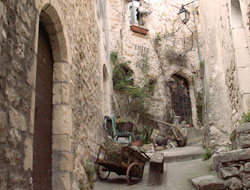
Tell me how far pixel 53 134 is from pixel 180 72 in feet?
28.5

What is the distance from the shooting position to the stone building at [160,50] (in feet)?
33.7

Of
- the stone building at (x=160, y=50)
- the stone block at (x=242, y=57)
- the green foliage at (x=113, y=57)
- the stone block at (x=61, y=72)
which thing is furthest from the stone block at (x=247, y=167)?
the green foliage at (x=113, y=57)

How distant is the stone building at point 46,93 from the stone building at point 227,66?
2.29m

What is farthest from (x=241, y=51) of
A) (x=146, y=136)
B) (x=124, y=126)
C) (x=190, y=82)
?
(x=190, y=82)

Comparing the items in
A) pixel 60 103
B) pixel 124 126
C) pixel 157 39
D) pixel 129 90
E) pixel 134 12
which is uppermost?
pixel 134 12

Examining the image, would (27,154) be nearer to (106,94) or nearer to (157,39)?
(106,94)

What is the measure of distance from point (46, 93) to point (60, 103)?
0.84 feet

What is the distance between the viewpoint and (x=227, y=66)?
189 inches

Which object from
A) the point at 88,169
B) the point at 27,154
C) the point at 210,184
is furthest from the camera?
the point at 88,169

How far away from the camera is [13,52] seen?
201 centimetres

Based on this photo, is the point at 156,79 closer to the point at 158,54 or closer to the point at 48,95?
the point at 158,54

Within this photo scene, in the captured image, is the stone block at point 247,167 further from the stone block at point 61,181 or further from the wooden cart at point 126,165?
the stone block at point 61,181

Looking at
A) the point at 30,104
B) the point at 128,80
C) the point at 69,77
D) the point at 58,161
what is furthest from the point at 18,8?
the point at 128,80

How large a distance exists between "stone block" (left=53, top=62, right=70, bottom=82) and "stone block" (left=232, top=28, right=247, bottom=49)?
2377 mm
